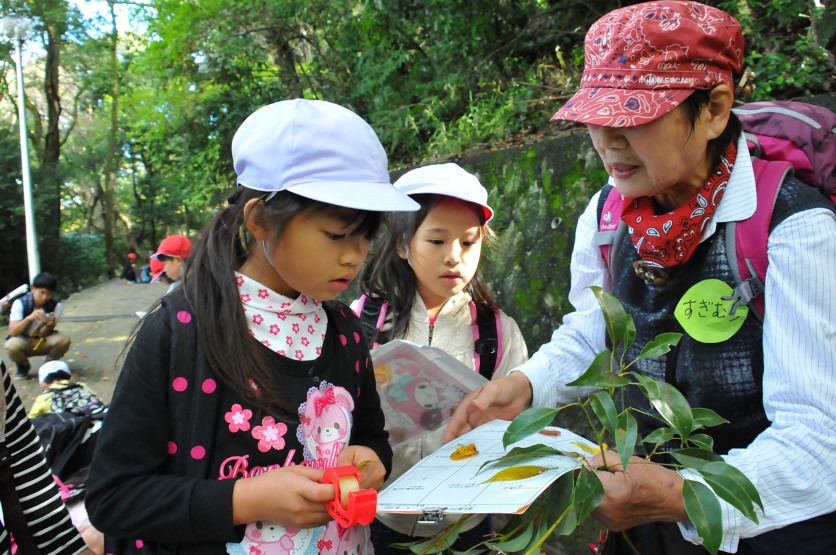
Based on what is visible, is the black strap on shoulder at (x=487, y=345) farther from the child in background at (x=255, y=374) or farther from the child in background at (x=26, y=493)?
the child in background at (x=26, y=493)

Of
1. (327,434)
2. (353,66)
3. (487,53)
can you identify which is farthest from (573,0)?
(327,434)

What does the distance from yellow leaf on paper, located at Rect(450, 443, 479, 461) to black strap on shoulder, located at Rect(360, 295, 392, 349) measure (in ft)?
3.14

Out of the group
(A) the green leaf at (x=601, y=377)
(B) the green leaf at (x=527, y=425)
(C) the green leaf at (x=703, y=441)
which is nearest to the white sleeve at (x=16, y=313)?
(B) the green leaf at (x=527, y=425)

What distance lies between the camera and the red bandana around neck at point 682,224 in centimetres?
151

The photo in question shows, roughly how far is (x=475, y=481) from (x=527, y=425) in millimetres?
172

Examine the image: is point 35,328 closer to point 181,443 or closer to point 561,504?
point 181,443

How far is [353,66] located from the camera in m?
7.93

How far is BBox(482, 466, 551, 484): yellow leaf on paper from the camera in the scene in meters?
1.32

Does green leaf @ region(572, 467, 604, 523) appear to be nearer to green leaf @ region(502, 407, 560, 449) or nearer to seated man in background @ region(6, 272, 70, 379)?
green leaf @ region(502, 407, 560, 449)

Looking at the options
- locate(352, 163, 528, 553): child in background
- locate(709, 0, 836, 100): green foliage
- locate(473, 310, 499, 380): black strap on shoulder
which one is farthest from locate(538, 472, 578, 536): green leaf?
locate(709, 0, 836, 100): green foliage

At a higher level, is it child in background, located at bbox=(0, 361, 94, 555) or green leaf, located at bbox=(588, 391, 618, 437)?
green leaf, located at bbox=(588, 391, 618, 437)

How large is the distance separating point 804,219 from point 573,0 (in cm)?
435

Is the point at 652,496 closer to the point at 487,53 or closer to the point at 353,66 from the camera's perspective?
the point at 487,53

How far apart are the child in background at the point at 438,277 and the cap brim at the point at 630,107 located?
91 cm
